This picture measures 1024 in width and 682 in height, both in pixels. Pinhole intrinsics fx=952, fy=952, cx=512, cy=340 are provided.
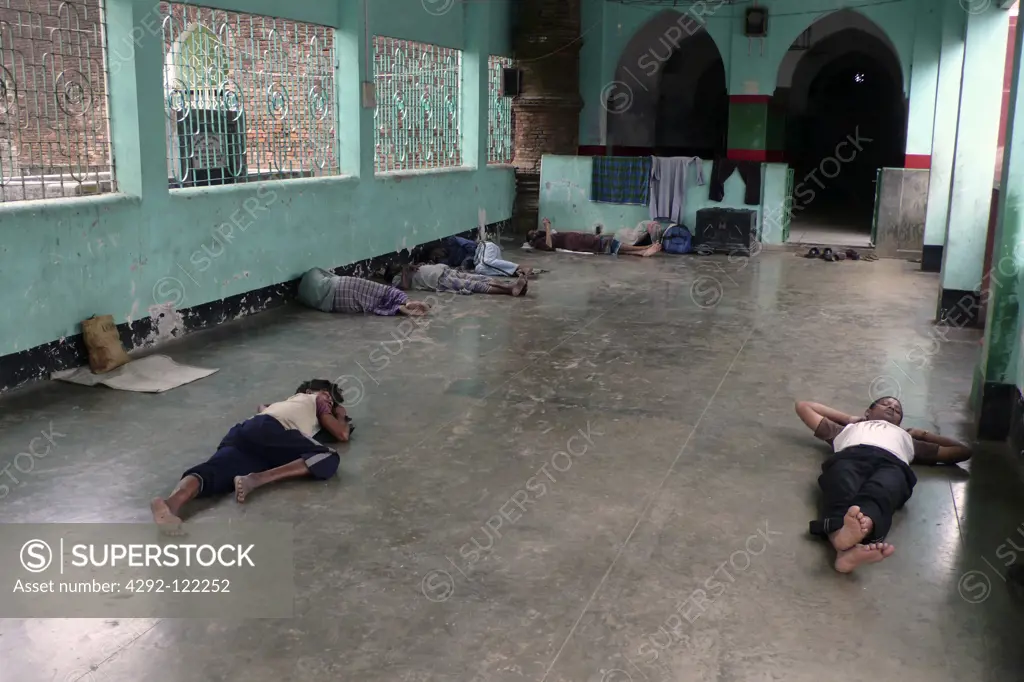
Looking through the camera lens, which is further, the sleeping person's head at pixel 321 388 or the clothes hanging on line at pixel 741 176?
the clothes hanging on line at pixel 741 176

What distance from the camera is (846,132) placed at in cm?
2311

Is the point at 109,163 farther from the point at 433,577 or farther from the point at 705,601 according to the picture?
the point at 705,601

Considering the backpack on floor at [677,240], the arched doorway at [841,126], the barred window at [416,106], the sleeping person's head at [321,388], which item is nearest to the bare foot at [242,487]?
the sleeping person's head at [321,388]

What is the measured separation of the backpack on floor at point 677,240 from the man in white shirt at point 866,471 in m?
7.98

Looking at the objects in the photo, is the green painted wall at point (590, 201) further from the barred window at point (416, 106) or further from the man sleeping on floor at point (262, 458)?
the man sleeping on floor at point (262, 458)

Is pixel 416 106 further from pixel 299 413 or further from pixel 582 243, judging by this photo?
pixel 299 413

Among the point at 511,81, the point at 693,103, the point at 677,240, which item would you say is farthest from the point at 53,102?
the point at 693,103

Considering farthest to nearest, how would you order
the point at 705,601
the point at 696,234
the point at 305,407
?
the point at 696,234 < the point at 305,407 < the point at 705,601

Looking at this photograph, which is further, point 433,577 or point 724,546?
point 724,546

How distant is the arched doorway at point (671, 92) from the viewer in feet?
53.6

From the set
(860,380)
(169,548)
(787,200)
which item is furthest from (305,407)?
(787,200)

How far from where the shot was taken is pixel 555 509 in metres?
4.29

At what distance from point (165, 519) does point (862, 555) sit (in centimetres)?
280

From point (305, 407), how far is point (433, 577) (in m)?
1.56
